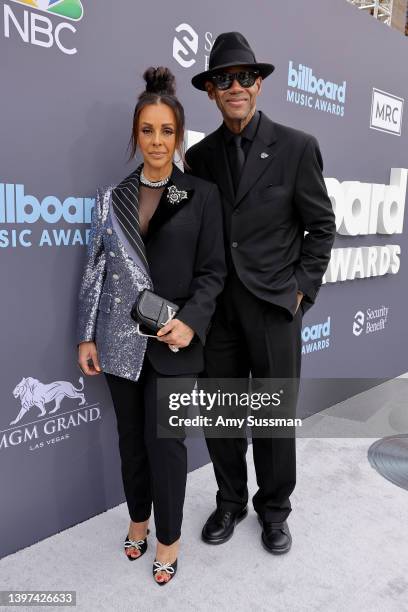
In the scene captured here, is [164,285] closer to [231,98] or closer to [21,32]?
[231,98]

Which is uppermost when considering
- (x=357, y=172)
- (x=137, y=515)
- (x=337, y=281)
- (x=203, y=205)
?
(x=357, y=172)

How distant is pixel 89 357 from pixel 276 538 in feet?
3.18

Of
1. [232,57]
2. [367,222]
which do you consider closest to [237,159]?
[232,57]

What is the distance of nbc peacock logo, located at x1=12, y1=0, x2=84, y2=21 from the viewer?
1690 mm

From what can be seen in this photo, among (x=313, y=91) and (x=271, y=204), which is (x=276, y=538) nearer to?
(x=271, y=204)

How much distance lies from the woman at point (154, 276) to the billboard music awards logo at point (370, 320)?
204cm

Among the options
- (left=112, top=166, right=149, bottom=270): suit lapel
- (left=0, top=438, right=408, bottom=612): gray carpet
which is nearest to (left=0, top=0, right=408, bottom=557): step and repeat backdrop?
(left=0, top=438, right=408, bottom=612): gray carpet

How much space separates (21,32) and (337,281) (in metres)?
2.20

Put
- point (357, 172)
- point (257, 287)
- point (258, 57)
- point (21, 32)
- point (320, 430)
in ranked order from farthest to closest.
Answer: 1. point (357, 172)
2. point (320, 430)
3. point (258, 57)
4. point (257, 287)
5. point (21, 32)

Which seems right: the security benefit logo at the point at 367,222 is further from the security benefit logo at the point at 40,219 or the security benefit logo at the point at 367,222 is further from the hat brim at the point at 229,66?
the security benefit logo at the point at 40,219

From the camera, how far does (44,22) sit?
172cm

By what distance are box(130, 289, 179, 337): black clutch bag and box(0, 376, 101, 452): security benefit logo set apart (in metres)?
0.58

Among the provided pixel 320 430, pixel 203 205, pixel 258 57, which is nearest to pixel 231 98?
pixel 203 205

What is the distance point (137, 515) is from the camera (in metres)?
1.89
